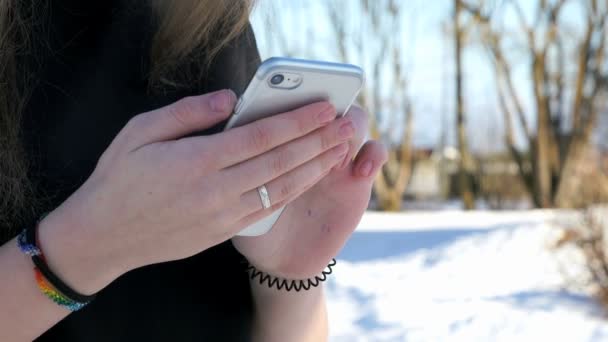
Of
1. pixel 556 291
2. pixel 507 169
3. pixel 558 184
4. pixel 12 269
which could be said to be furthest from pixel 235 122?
pixel 507 169

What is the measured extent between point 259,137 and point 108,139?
284 millimetres

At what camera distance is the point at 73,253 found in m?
0.58

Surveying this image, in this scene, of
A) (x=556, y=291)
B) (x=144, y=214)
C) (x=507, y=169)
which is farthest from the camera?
(x=507, y=169)

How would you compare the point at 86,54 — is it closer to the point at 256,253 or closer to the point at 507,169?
the point at 256,253

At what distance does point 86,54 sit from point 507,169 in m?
18.3

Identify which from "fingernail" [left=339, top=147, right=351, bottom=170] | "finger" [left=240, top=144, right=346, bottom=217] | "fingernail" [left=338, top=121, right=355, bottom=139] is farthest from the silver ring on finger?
"fingernail" [left=339, top=147, right=351, bottom=170]

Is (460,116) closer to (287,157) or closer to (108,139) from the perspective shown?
(108,139)

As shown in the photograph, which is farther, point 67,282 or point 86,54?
point 86,54

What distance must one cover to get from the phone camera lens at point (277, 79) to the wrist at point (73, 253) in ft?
0.74

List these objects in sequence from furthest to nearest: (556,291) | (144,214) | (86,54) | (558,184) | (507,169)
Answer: (507,169) → (558,184) → (556,291) → (86,54) → (144,214)

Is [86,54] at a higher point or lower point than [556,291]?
higher

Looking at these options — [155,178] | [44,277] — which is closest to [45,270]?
[44,277]

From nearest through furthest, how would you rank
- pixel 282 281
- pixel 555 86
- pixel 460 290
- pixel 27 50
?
pixel 27 50
pixel 282 281
pixel 460 290
pixel 555 86

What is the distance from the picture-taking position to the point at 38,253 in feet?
1.95
